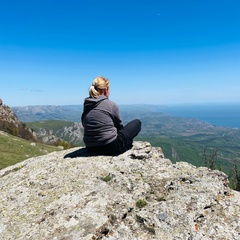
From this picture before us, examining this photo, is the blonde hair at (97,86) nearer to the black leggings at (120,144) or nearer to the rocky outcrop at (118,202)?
the black leggings at (120,144)

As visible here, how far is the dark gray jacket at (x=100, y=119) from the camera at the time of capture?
404 inches

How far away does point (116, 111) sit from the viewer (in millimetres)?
10523

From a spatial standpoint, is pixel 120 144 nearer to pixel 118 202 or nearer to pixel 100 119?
pixel 100 119

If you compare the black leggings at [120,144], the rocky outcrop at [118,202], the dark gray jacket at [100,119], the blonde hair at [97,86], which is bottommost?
the rocky outcrop at [118,202]

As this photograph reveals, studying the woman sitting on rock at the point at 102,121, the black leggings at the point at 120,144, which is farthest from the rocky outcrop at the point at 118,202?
the woman sitting on rock at the point at 102,121

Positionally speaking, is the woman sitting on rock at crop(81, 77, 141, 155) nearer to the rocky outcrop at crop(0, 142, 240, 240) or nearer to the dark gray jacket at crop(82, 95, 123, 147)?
the dark gray jacket at crop(82, 95, 123, 147)

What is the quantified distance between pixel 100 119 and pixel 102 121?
0.14 metres

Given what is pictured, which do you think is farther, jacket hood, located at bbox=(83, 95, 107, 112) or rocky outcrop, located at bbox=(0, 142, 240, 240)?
jacket hood, located at bbox=(83, 95, 107, 112)

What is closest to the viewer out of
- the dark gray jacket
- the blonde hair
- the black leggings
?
the dark gray jacket

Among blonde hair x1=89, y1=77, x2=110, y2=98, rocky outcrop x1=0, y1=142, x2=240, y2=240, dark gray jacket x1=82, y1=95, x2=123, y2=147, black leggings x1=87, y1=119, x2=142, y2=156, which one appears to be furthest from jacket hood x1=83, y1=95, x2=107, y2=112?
rocky outcrop x1=0, y1=142, x2=240, y2=240

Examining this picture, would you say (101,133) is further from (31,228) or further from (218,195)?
(218,195)

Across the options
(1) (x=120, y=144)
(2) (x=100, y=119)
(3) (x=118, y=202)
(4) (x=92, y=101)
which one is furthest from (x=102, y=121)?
(3) (x=118, y=202)

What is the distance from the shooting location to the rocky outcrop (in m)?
6.48

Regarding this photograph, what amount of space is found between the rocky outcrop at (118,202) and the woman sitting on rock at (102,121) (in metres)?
0.79
